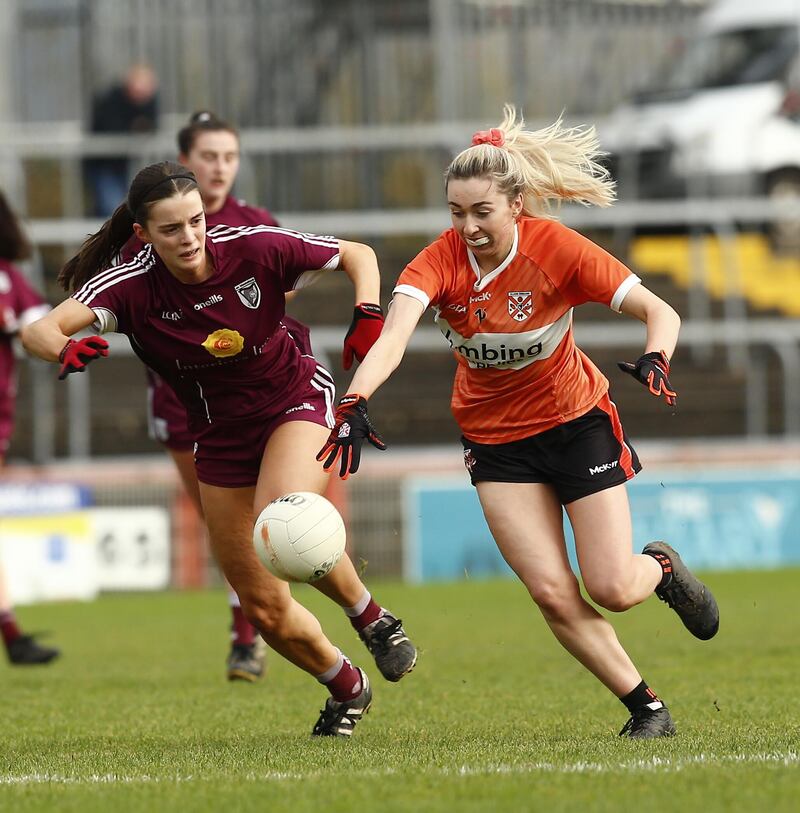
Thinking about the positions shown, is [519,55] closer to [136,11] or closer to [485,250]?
[136,11]

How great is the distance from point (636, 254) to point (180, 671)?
11344 mm

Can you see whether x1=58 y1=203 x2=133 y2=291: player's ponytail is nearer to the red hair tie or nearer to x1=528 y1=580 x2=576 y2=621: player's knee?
the red hair tie

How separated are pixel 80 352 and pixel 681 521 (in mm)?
9960

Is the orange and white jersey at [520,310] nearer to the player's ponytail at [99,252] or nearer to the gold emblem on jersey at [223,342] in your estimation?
the gold emblem on jersey at [223,342]

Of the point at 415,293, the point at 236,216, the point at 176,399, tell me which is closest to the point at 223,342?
the point at 415,293

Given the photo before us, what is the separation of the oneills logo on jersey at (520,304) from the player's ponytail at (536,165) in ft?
1.07

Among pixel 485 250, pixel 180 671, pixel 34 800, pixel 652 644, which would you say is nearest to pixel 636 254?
pixel 652 644

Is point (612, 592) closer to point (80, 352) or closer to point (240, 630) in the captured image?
point (80, 352)

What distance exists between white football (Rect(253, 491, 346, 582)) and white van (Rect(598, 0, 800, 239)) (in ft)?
45.2

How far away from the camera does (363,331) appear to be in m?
5.81

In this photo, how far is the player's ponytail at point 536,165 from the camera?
564cm

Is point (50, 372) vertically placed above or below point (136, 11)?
below

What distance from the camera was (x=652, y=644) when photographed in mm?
9445

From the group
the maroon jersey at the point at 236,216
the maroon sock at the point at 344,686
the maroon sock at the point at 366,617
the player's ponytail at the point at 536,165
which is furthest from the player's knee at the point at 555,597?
the maroon jersey at the point at 236,216
